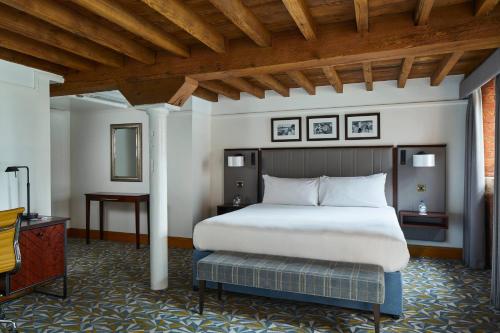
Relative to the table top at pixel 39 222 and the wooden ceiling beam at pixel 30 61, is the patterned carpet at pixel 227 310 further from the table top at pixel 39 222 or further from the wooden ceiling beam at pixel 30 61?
the wooden ceiling beam at pixel 30 61

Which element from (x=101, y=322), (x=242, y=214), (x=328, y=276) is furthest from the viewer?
(x=242, y=214)

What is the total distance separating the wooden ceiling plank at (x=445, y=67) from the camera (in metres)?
3.82

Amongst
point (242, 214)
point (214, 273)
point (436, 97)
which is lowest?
point (214, 273)

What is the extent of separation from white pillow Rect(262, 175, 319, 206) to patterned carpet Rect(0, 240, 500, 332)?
5.51ft

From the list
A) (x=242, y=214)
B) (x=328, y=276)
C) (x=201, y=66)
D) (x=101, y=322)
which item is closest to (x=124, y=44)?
(x=201, y=66)

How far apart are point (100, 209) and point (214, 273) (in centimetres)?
418

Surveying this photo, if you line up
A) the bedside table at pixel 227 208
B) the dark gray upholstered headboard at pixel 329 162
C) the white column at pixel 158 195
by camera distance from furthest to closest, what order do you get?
the bedside table at pixel 227 208 < the dark gray upholstered headboard at pixel 329 162 < the white column at pixel 158 195

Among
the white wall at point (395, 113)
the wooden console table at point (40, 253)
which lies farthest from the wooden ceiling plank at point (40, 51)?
the white wall at point (395, 113)

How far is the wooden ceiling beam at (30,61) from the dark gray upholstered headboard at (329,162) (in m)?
3.41

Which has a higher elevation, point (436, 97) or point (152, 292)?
point (436, 97)

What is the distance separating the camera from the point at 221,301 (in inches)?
148

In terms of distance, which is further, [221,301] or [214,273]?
[221,301]

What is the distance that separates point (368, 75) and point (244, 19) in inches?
99.4

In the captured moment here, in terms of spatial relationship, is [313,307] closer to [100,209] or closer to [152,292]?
[152,292]
